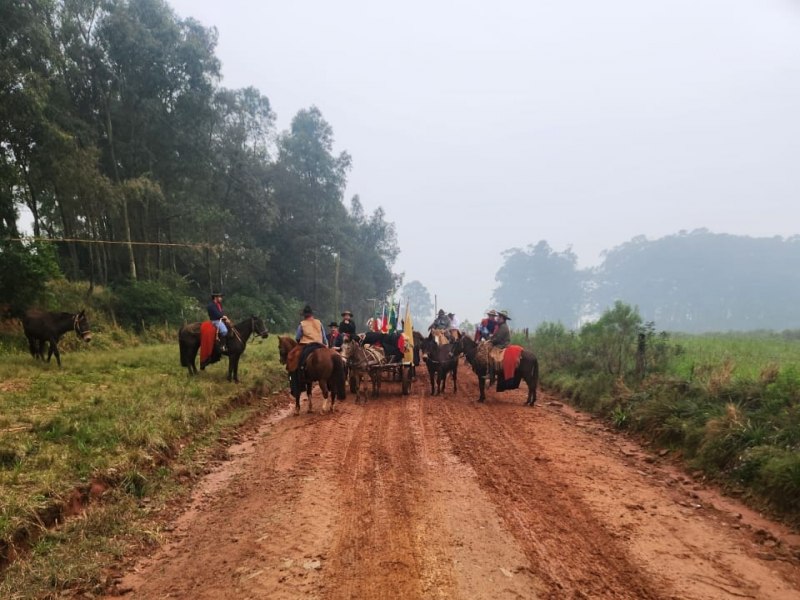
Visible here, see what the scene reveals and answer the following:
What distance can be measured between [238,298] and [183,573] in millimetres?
28791

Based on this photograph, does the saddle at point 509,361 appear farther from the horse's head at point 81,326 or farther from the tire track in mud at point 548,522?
the horse's head at point 81,326

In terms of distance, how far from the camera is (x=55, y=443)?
6.60 m

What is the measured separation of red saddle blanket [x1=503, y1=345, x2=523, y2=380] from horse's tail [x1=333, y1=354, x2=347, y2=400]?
3.73 meters

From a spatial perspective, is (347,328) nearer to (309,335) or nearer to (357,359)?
(357,359)

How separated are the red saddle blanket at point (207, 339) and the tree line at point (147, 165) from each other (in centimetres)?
297

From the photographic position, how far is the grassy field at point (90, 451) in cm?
444

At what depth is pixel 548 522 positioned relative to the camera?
4.98 meters

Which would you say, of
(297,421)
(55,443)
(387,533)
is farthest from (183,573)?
(297,421)

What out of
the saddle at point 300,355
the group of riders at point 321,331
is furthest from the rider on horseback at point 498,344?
the saddle at point 300,355

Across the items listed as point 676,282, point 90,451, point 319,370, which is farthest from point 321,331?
point 676,282

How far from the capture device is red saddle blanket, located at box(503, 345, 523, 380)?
36.6ft

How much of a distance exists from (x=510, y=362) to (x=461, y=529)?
22.0 ft

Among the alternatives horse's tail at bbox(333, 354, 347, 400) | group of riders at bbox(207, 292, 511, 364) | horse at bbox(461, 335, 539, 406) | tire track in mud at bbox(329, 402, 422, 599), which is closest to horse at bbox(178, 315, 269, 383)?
group of riders at bbox(207, 292, 511, 364)

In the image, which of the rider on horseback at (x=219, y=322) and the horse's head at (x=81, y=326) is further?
the horse's head at (x=81, y=326)
